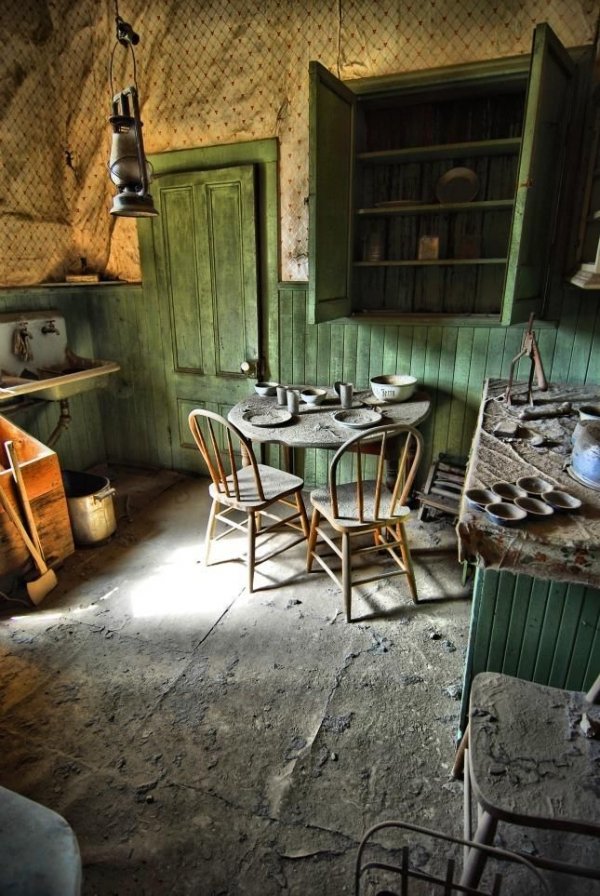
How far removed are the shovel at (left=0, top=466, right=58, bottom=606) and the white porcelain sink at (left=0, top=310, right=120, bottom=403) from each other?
31.8 inches

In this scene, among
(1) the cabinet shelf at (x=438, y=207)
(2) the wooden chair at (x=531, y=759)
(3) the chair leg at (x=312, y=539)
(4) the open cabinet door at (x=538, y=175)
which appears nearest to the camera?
(2) the wooden chair at (x=531, y=759)

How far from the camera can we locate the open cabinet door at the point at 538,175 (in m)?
2.12

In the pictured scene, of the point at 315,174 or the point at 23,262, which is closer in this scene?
the point at 315,174

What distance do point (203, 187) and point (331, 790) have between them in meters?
3.22

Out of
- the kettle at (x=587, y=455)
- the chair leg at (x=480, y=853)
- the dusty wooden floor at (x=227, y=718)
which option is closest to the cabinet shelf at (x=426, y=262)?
the kettle at (x=587, y=455)

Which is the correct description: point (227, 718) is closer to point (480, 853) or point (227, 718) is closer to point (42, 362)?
point (480, 853)

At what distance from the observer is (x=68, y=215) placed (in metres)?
3.66

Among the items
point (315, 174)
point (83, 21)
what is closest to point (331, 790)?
point (315, 174)

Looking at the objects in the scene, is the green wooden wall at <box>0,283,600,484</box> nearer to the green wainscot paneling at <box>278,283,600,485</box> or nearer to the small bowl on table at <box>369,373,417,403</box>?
the green wainscot paneling at <box>278,283,600,485</box>

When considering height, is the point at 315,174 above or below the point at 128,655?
above

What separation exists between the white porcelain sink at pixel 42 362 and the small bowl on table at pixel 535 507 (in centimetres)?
267

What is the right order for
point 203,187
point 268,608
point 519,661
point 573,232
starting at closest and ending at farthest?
1. point 519,661
2. point 268,608
3. point 573,232
4. point 203,187

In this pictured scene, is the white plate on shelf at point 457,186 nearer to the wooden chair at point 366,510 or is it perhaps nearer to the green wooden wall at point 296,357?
the green wooden wall at point 296,357

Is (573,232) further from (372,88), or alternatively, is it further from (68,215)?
(68,215)
